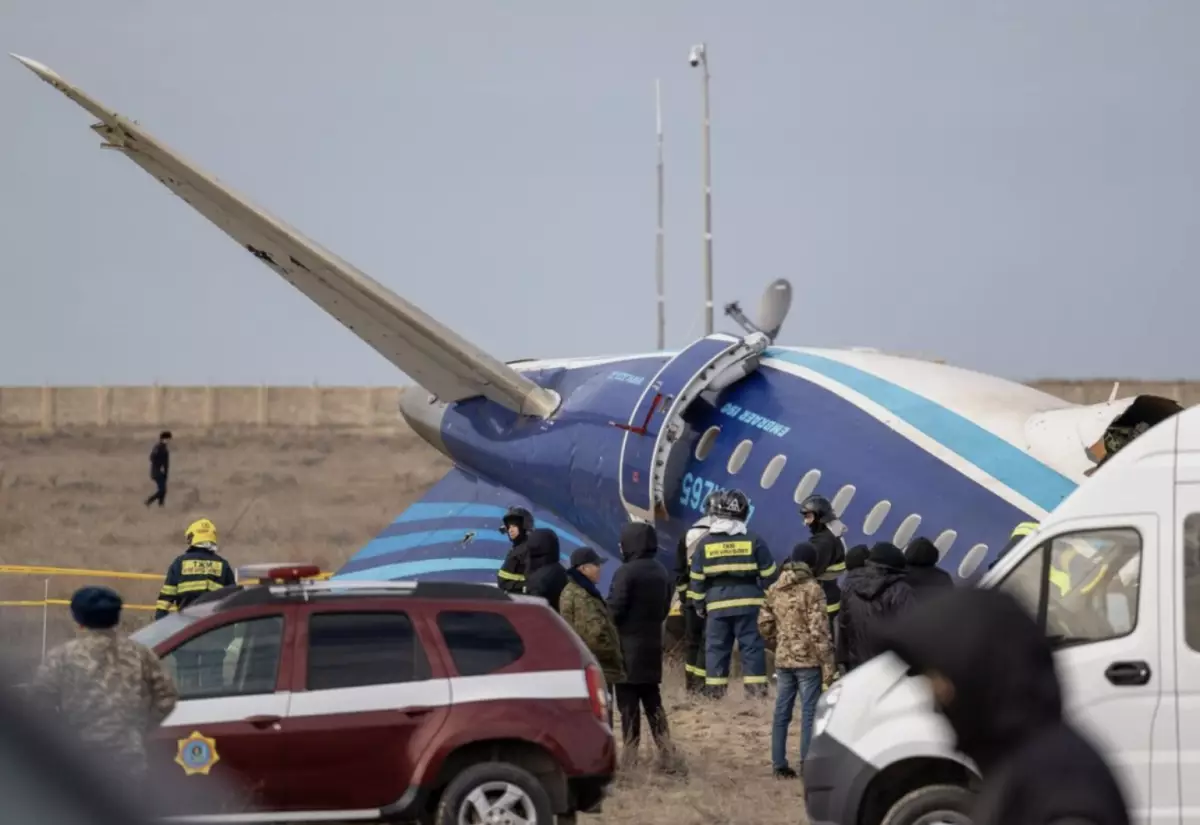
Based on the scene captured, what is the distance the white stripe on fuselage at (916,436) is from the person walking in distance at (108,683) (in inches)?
367

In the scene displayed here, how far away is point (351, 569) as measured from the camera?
22.8m

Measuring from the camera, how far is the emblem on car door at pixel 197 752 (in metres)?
10.1

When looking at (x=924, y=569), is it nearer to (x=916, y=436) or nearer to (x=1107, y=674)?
(x=1107, y=674)

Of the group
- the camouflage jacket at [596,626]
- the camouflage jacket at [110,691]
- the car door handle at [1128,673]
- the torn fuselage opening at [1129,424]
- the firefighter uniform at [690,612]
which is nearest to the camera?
the camouflage jacket at [110,691]

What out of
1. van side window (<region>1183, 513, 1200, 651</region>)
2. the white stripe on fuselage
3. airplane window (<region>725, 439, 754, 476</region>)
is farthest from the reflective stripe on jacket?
van side window (<region>1183, 513, 1200, 651</region>)

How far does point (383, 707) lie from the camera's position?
10312mm

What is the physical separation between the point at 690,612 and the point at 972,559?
340 centimetres

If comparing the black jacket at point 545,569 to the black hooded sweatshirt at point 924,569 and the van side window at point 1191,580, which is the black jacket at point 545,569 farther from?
the van side window at point 1191,580

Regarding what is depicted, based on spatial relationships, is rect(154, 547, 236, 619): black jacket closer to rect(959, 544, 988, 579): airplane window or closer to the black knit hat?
the black knit hat

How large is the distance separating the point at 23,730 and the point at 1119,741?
7.54 metres

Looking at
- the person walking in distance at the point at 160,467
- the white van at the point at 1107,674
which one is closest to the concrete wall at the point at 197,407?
Result: the person walking in distance at the point at 160,467

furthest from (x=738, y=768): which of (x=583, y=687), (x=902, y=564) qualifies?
(x=583, y=687)

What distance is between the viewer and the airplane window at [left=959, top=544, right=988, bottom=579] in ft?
52.8

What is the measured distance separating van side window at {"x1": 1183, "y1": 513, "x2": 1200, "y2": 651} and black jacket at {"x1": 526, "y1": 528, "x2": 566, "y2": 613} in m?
6.84
